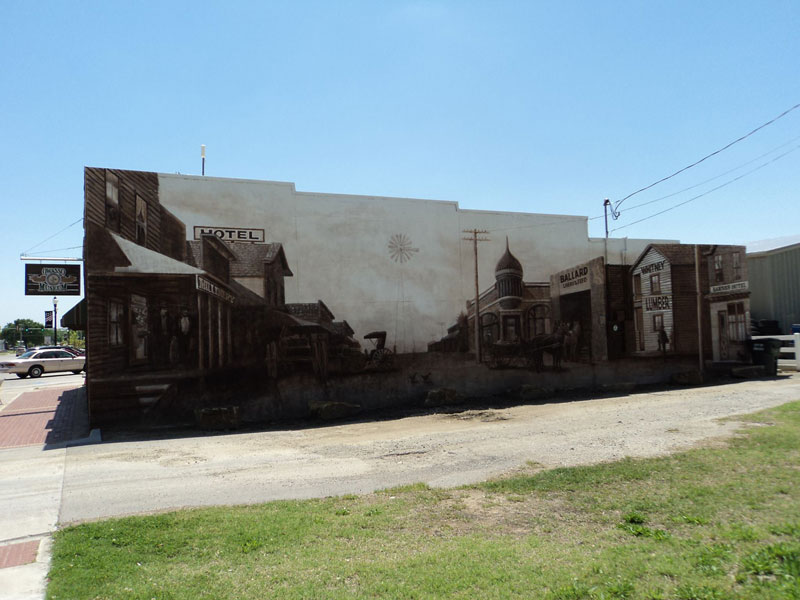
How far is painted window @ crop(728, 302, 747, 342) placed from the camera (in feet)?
71.6

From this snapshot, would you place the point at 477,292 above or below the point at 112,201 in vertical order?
below

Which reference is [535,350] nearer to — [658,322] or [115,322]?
[658,322]

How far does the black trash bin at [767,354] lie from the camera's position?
70.3 ft

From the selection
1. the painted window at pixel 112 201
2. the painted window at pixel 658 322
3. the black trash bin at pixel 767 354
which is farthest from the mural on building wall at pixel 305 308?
the black trash bin at pixel 767 354

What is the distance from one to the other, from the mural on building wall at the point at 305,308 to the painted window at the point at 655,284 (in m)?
1.19

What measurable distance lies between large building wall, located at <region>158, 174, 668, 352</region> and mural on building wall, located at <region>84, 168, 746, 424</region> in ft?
0.16

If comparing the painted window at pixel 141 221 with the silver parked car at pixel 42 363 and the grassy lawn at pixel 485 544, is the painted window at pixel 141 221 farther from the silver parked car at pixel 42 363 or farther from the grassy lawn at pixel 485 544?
the silver parked car at pixel 42 363

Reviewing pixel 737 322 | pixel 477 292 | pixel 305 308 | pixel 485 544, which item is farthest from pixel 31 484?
pixel 737 322

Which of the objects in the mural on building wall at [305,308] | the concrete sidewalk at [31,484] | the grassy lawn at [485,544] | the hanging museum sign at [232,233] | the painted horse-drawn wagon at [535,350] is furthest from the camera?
the painted horse-drawn wagon at [535,350]

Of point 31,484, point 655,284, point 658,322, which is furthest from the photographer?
point 655,284

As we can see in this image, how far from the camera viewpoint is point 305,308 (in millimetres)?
16594

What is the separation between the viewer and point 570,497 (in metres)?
6.39

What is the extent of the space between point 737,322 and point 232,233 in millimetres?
19543

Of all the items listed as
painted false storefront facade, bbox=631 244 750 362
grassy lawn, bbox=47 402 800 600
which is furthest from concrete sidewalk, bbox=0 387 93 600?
painted false storefront facade, bbox=631 244 750 362
